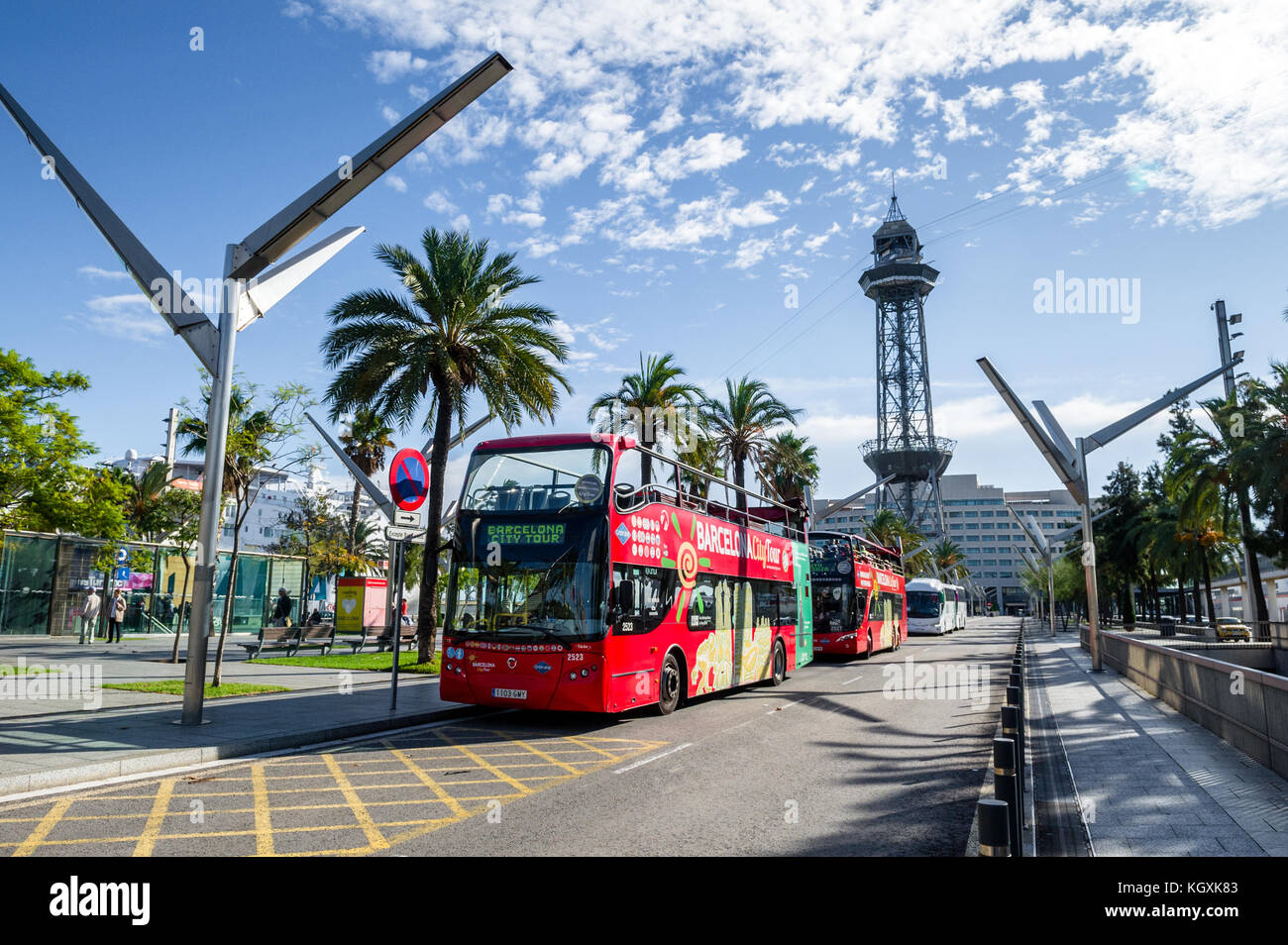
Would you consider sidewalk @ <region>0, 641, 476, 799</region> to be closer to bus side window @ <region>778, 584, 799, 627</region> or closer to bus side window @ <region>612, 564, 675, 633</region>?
bus side window @ <region>612, 564, 675, 633</region>

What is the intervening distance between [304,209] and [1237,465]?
31513mm

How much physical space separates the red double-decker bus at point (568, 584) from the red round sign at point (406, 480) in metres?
0.75

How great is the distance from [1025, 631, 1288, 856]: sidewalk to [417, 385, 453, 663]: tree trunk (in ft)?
44.6

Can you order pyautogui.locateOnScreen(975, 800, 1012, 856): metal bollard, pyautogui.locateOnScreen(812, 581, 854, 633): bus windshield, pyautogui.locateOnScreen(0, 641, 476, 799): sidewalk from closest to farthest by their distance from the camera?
pyautogui.locateOnScreen(975, 800, 1012, 856): metal bollard
pyautogui.locateOnScreen(0, 641, 476, 799): sidewalk
pyautogui.locateOnScreen(812, 581, 854, 633): bus windshield

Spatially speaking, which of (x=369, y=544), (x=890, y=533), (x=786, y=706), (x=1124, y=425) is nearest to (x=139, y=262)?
(x=786, y=706)

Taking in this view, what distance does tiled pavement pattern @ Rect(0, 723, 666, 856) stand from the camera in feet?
19.1

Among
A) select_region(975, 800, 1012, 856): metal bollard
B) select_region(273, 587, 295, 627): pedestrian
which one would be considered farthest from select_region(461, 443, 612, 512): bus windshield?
select_region(273, 587, 295, 627): pedestrian

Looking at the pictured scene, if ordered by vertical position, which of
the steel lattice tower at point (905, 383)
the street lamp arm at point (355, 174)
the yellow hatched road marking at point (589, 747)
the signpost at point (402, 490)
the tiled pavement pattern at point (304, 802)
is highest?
the steel lattice tower at point (905, 383)

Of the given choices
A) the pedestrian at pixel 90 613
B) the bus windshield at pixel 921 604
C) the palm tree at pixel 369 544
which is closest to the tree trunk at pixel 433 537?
the pedestrian at pixel 90 613

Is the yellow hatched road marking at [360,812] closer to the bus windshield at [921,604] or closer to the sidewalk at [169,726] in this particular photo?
the sidewalk at [169,726]

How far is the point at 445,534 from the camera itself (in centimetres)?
2441

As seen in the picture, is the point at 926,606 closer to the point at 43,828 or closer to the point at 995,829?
the point at 995,829

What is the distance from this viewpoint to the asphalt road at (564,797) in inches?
233
